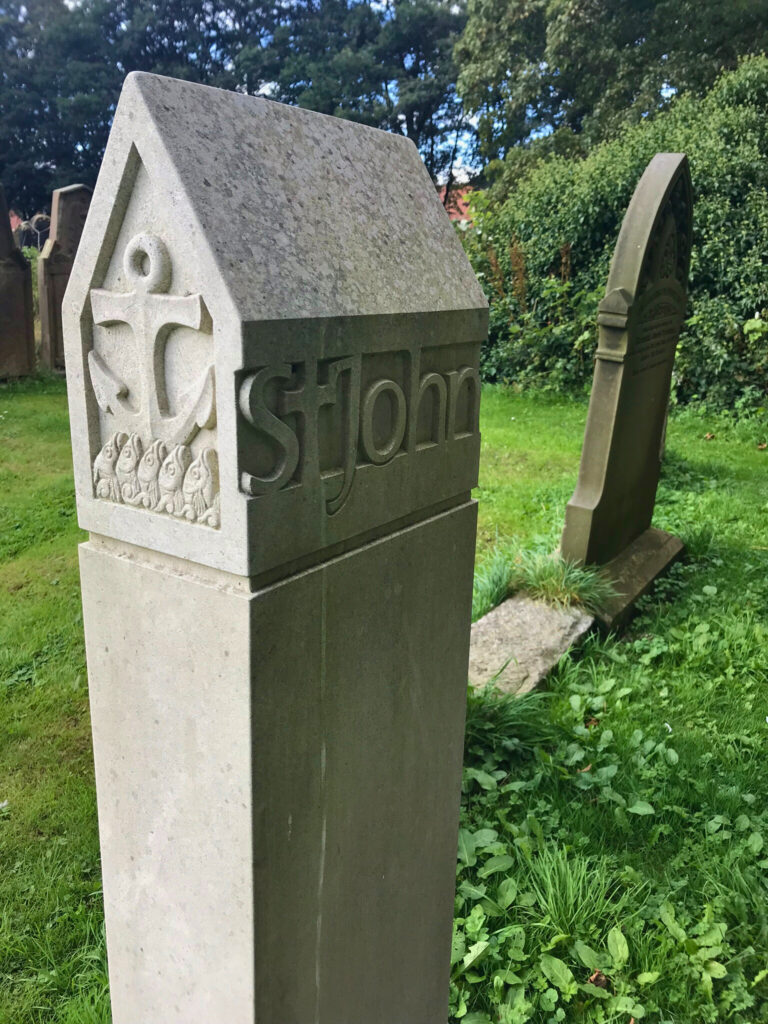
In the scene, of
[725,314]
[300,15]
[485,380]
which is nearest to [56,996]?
[725,314]

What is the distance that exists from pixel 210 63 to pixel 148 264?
29.0 meters

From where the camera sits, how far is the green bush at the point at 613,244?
8.56 metres

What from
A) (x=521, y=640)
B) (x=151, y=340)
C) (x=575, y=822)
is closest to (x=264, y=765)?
(x=151, y=340)

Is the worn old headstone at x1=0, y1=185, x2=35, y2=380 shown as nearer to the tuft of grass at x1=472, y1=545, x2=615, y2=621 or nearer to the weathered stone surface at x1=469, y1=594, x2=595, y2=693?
the tuft of grass at x1=472, y1=545, x2=615, y2=621

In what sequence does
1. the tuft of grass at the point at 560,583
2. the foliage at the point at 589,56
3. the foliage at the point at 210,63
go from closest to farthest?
the tuft of grass at the point at 560,583
the foliage at the point at 589,56
the foliage at the point at 210,63

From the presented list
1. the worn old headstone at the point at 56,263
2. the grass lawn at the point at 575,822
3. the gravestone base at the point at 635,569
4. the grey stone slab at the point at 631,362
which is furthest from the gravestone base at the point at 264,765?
the worn old headstone at the point at 56,263

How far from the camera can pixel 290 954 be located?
1.24m

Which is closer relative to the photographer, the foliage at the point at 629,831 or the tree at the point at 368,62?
the foliage at the point at 629,831

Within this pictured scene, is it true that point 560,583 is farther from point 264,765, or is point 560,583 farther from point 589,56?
point 589,56

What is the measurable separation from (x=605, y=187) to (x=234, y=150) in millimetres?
9818

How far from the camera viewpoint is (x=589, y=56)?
14750 millimetres

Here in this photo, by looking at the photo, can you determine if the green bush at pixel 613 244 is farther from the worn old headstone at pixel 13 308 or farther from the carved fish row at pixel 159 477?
the carved fish row at pixel 159 477

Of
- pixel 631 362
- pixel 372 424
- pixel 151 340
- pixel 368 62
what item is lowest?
pixel 631 362

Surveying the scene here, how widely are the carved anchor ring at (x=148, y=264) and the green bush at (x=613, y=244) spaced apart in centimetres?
801
